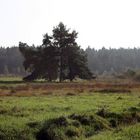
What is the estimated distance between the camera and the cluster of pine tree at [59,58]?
68.2m

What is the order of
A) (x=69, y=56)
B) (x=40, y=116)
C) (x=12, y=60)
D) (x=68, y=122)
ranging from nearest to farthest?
(x=68, y=122) < (x=40, y=116) < (x=69, y=56) < (x=12, y=60)

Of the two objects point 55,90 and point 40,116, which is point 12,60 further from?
point 40,116

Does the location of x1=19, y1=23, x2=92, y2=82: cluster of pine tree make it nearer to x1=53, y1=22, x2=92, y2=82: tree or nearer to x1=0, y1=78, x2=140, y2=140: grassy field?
x1=53, y1=22, x2=92, y2=82: tree

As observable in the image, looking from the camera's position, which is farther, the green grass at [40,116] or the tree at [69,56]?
the tree at [69,56]

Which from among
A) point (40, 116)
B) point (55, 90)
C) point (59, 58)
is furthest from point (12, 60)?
point (40, 116)

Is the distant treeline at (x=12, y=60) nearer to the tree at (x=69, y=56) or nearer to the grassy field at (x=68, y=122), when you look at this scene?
the tree at (x=69, y=56)

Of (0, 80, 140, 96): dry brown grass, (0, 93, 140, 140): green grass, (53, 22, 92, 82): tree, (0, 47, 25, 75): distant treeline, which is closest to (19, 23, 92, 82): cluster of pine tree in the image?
(53, 22, 92, 82): tree

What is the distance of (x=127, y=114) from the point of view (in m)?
24.1

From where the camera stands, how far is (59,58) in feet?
229

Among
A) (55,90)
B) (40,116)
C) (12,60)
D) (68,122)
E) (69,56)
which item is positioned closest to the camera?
(68,122)

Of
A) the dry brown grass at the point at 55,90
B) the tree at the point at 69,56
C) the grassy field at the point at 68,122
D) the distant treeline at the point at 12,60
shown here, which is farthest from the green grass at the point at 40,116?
the distant treeline at the point at 12,60

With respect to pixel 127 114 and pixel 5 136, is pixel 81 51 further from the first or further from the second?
pixel 5 136

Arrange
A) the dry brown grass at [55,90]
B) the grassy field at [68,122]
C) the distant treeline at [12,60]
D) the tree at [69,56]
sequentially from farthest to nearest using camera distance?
1. the distant treeline at [12,60]
2. the tree at [69,56]
3. the dry brown grass at [55,90]
4. the grassy field at [68,122]

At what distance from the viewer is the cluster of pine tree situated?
68.2 metres
